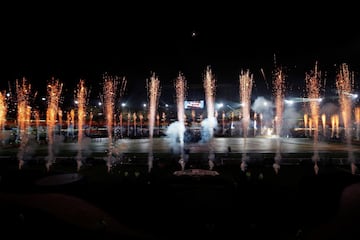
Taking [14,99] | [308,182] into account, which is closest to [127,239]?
[308,182]

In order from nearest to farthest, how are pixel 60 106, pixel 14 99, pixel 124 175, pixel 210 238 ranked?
1. pixel 210 238
2. pixel 124 175
3. pixel 14 99
4. pixel 60 106

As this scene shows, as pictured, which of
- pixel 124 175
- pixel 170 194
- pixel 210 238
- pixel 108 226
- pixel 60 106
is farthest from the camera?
pixel 60 106

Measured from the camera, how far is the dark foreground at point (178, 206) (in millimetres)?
8188

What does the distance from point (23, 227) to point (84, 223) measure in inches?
63.8

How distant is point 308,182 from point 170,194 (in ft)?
20.2

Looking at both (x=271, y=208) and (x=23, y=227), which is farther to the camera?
(x=271, y=208)

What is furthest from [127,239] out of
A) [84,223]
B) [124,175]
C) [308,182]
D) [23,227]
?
[308,182]

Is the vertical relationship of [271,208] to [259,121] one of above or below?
below

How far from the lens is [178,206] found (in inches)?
396

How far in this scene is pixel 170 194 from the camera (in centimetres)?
1127

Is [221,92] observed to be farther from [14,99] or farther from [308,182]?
[308,182]

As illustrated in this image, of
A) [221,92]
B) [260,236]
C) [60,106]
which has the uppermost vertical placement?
[221,92]

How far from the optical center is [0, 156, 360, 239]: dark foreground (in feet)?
26.9

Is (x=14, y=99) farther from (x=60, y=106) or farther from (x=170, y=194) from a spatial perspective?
(x=170, y=194)
